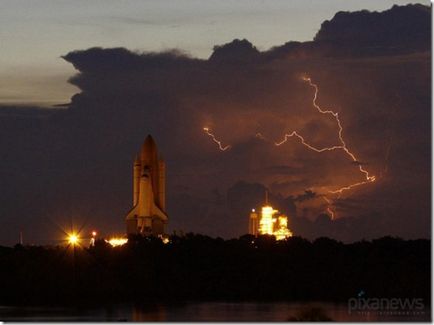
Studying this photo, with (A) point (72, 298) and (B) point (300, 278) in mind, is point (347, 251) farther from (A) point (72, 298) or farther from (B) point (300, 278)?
(A) point (72, 298)

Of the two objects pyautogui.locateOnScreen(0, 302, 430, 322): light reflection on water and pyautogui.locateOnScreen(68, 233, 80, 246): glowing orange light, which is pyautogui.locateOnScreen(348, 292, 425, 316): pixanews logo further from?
pyautogui.locateOnScreen(68, 233, 80, 246): glowing orange light

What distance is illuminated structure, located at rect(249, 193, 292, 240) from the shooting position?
108750mm

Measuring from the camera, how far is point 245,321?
66.4 metres

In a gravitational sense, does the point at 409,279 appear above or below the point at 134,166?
below

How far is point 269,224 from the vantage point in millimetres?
111000

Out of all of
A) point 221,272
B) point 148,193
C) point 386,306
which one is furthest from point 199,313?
point 148,193

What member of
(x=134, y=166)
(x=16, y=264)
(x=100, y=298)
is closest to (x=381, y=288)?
(x=100, y=298)

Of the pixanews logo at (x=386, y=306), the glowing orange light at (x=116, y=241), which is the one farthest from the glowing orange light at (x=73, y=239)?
the pixanews logo at (x=386, y=306)

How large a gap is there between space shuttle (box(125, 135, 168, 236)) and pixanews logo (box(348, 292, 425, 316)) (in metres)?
36.3

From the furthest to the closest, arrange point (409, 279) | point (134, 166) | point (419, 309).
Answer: point (134, 166) < point (409, 279) < point (419, 309)

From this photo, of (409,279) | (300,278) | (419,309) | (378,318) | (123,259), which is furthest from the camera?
(123,259)

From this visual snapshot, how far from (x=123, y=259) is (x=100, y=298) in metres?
9.29

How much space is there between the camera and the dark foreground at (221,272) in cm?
8312

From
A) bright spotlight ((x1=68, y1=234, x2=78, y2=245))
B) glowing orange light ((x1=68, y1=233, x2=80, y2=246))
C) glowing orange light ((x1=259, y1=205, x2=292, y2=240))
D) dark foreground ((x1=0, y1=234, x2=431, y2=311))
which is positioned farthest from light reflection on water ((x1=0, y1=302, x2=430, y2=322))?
glowing orange light ((x1=259, y1=205, x2=292, y2=240))
